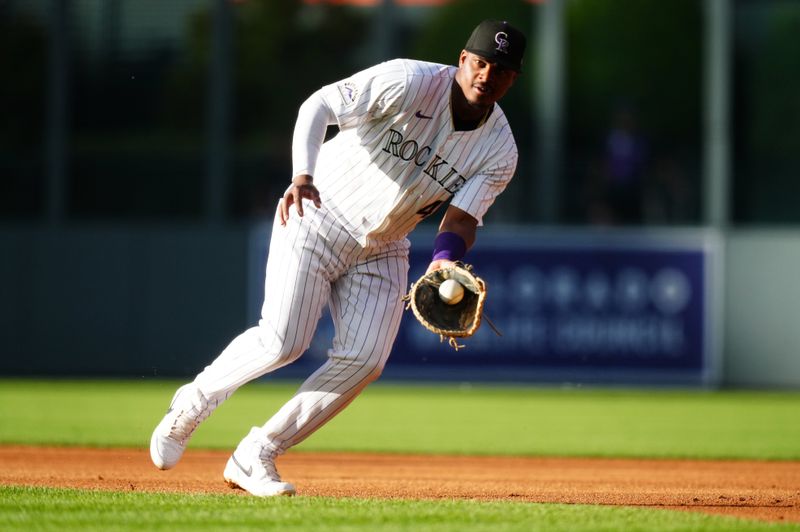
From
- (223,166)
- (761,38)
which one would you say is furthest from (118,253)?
(761,38)

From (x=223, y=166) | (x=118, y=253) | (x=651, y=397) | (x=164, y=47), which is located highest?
(x=164, y=47)

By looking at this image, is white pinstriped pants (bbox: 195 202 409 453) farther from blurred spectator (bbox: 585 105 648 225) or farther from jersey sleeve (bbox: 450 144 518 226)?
blurred spectator (bbox: 585 105 648 225)

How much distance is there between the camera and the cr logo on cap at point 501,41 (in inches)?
189

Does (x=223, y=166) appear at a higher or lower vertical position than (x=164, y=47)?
lower

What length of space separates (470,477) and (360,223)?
2248 millimetres

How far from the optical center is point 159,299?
45.3 feet

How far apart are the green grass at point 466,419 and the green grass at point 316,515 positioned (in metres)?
3.43

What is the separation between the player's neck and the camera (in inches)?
197

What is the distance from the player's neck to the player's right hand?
0.67 meters

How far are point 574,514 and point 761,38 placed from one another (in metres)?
10.6

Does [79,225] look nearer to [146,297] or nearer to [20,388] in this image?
[146,297]

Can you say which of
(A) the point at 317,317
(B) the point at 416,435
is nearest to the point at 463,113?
(A) the point at 317,317

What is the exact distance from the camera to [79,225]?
559 inches

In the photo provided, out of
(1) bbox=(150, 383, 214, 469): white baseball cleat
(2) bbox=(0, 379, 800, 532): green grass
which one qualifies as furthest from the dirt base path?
(2) bbox=(0, 379, 800, 532): green grass
